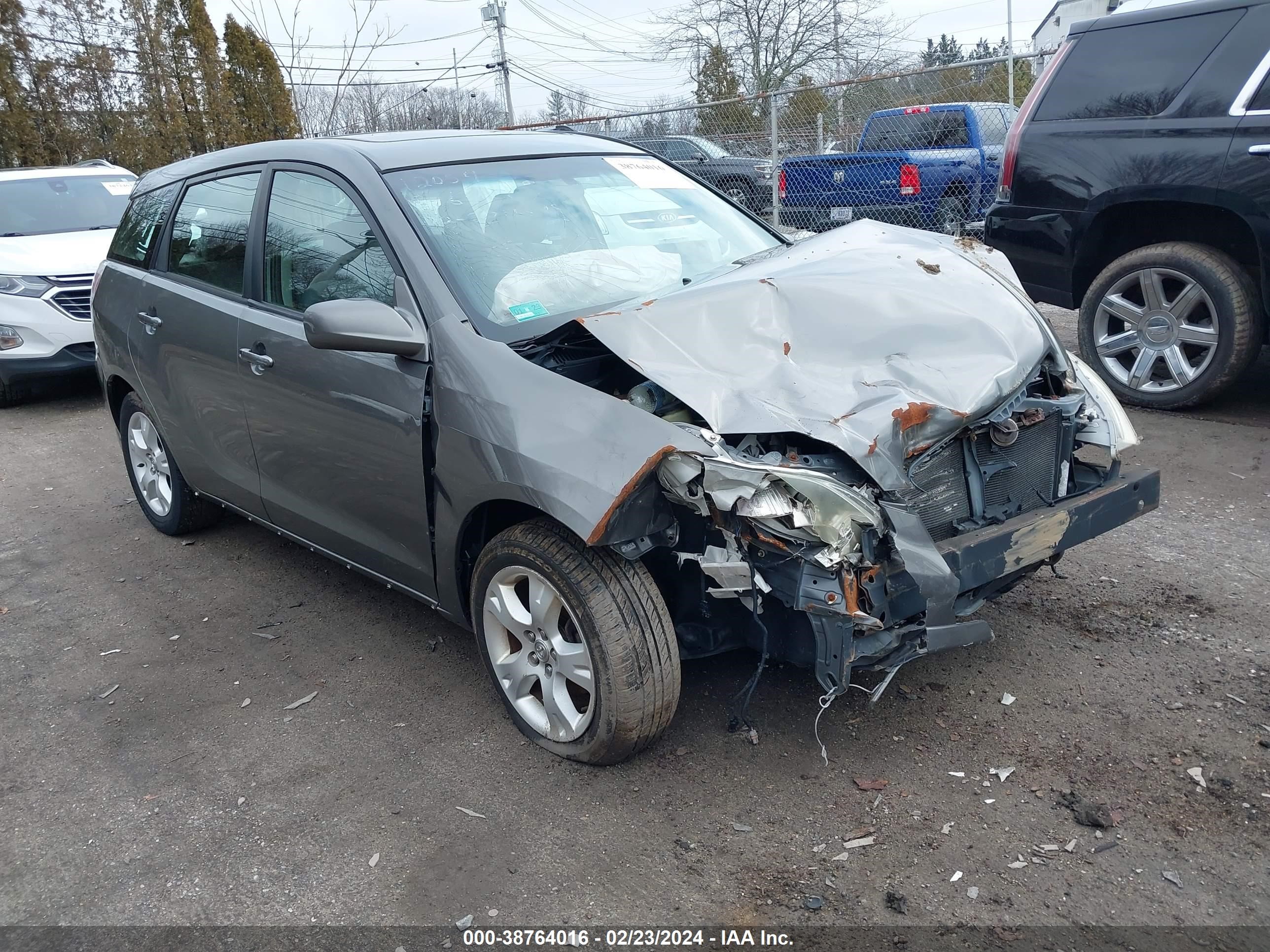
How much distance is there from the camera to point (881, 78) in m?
10.1

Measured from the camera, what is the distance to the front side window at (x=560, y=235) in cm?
339

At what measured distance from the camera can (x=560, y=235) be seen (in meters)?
3.73

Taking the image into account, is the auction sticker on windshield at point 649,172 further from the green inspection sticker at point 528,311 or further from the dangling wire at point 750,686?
the dangling wire at point 750,686

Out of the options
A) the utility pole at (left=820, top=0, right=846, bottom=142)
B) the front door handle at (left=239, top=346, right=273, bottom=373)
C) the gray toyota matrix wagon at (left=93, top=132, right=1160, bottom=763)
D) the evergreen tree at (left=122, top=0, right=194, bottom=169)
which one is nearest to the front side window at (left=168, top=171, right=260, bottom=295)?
the gray toyota matrix wagon at (left=93, top=132, right=1160, bottom=763)

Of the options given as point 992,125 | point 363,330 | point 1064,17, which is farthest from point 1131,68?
point 1064,17

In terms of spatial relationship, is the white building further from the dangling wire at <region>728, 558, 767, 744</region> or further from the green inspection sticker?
the dangling wire at <region>728, 558, 767, 744</region>

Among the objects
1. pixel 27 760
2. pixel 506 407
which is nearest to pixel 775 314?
pixel 506 407

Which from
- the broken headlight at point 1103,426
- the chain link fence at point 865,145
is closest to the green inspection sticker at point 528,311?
the broken headlight at point 1103,426

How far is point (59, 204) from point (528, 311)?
8.19 meters

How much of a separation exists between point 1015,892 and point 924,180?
924cm

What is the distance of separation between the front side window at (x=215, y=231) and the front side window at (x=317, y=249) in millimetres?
212

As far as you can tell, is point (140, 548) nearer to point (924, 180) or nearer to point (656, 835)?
point (656, 835)

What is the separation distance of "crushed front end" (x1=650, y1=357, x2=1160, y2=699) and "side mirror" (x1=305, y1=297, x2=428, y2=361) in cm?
98

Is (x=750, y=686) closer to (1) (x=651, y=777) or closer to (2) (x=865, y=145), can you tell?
(1) (x=651, y=777)
